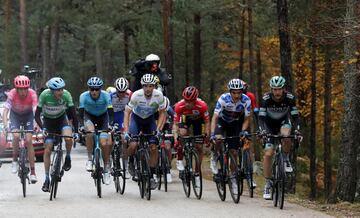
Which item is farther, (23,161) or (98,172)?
(23,161)

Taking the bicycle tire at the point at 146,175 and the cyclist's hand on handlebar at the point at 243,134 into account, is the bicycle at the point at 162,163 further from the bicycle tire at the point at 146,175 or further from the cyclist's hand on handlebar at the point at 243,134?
the cyclist's hand on handlebar at the point at 243,134

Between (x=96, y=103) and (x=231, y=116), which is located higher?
(x=96, y=103)

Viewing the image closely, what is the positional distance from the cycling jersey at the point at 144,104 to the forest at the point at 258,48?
357 cm

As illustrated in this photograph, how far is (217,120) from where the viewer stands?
14781mm

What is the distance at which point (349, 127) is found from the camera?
17.1m

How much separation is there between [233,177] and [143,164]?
1619 millimetres

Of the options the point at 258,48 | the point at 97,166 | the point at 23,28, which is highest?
the point at 23,28

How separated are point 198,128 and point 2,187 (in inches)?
172

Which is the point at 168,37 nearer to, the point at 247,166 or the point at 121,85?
the point at 121,85

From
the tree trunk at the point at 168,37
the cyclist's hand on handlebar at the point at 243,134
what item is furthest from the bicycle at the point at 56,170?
Answer: the tree trunk at the point at 168,37

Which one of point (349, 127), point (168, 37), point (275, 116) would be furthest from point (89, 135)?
point (168, 37)

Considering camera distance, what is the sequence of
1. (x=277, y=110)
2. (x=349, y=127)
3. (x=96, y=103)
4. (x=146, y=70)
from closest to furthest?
(x=277, y=110)
(x=96, y=103)
(x=349, y=127)
(x=146, y=70)

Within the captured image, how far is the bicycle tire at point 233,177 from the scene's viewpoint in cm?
1416

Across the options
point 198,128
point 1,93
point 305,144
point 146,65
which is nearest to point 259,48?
point 305,144
